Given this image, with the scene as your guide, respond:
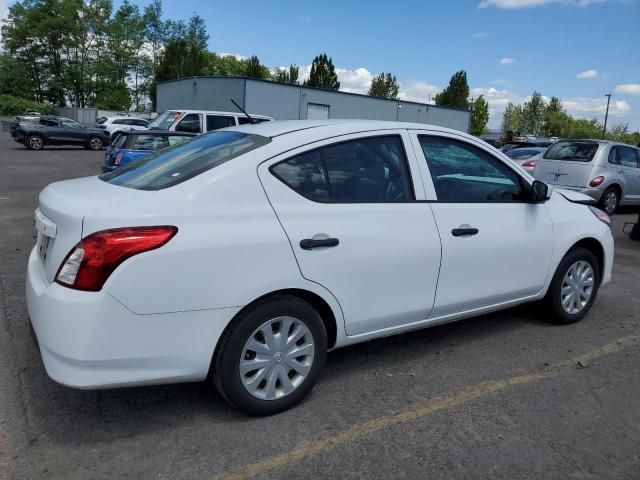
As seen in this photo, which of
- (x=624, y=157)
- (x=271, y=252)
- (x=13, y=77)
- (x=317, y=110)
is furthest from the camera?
(x=13, y=77)

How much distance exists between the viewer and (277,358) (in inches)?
118

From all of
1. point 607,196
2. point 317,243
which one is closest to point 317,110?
point 607,196

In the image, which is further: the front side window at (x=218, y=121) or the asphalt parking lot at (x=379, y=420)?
the front side window at (x=218, y=121)

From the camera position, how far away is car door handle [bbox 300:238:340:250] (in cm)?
297

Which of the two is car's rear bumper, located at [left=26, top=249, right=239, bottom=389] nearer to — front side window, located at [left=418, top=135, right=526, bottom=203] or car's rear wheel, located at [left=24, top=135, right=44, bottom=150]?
front side window, located at [left=418, top=135, right=526, bottom=203]

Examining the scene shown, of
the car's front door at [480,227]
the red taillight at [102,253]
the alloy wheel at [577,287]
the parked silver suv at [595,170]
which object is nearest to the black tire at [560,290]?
the alloy wheel at [577,287]

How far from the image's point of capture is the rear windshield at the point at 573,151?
11672mm

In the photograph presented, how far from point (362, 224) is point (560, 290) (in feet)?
7.40

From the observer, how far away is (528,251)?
4141 mm

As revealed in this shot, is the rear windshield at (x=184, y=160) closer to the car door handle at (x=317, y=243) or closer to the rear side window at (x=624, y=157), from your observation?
the car door handle at (x=317, y=243)

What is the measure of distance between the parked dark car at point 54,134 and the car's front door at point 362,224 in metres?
24.7

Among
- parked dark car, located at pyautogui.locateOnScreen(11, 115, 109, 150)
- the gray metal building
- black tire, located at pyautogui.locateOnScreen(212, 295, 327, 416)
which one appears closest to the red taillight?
black tire, located at pyautogui.locateOnScreen(212, 295, 327, 416)

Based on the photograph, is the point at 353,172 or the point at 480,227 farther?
the point at 480,227

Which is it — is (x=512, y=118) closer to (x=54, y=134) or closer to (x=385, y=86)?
(x=385, y=86)
